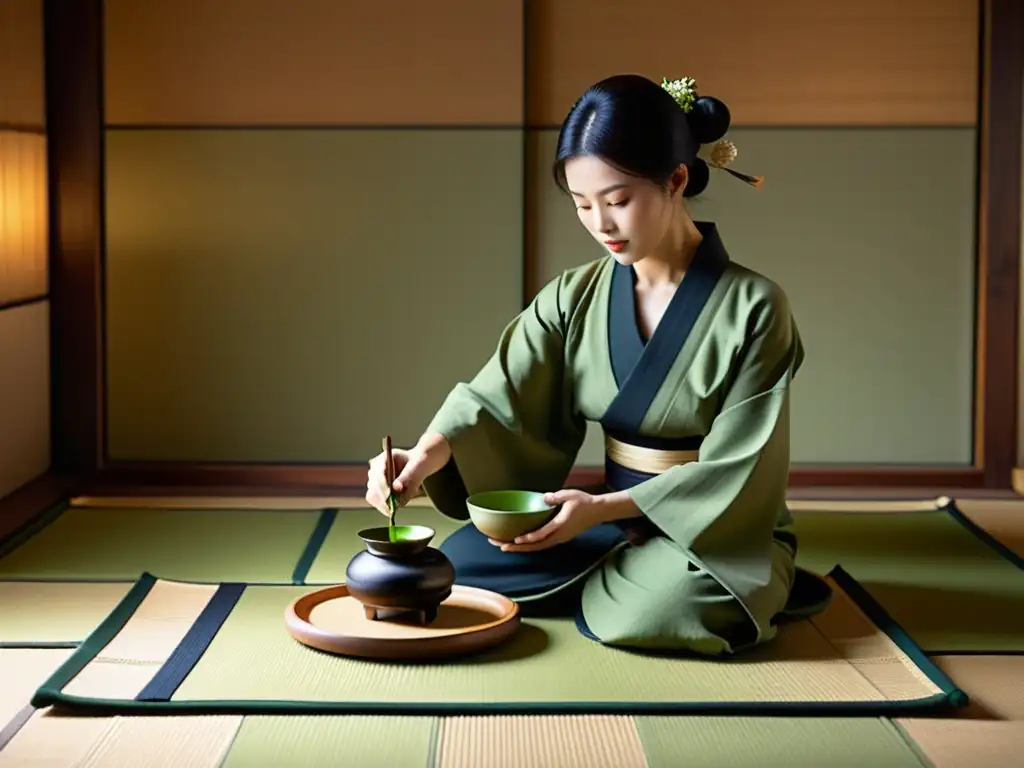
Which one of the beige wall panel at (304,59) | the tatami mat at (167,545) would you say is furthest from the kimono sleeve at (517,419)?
the beige wall panel at (304,59)

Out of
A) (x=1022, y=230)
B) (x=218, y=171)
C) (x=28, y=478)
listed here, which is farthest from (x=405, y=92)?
(x=1022, y=230)

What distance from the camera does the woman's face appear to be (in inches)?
121

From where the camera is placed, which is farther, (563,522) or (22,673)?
(563,522)

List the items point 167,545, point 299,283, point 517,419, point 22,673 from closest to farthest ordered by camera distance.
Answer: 1. point 22,673
2. point 517,419
3. point 167,545
4. point 299,283

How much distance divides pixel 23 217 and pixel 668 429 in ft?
7.92

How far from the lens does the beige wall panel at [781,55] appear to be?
194 inches

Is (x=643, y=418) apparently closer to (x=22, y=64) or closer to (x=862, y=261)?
(x=862, y=261)

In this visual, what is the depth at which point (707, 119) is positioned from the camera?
3.25 metres

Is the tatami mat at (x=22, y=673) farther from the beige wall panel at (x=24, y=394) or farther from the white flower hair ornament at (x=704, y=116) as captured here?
the white flower hair ornament at (x=704, y=116)

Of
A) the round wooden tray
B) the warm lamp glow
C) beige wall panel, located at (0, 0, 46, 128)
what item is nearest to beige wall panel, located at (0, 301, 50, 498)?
the warm lamp glow

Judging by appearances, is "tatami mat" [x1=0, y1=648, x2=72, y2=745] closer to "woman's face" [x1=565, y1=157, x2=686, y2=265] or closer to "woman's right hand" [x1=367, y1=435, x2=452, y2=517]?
"woman's right hand" [x1=367, y1=435, x2=452, y2=517]

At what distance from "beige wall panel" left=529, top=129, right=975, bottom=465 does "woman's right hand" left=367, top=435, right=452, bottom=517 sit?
1.79 meters

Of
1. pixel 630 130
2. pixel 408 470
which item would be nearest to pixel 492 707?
pixel 408 470

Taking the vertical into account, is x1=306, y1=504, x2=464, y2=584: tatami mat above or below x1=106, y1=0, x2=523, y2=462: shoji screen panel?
below
